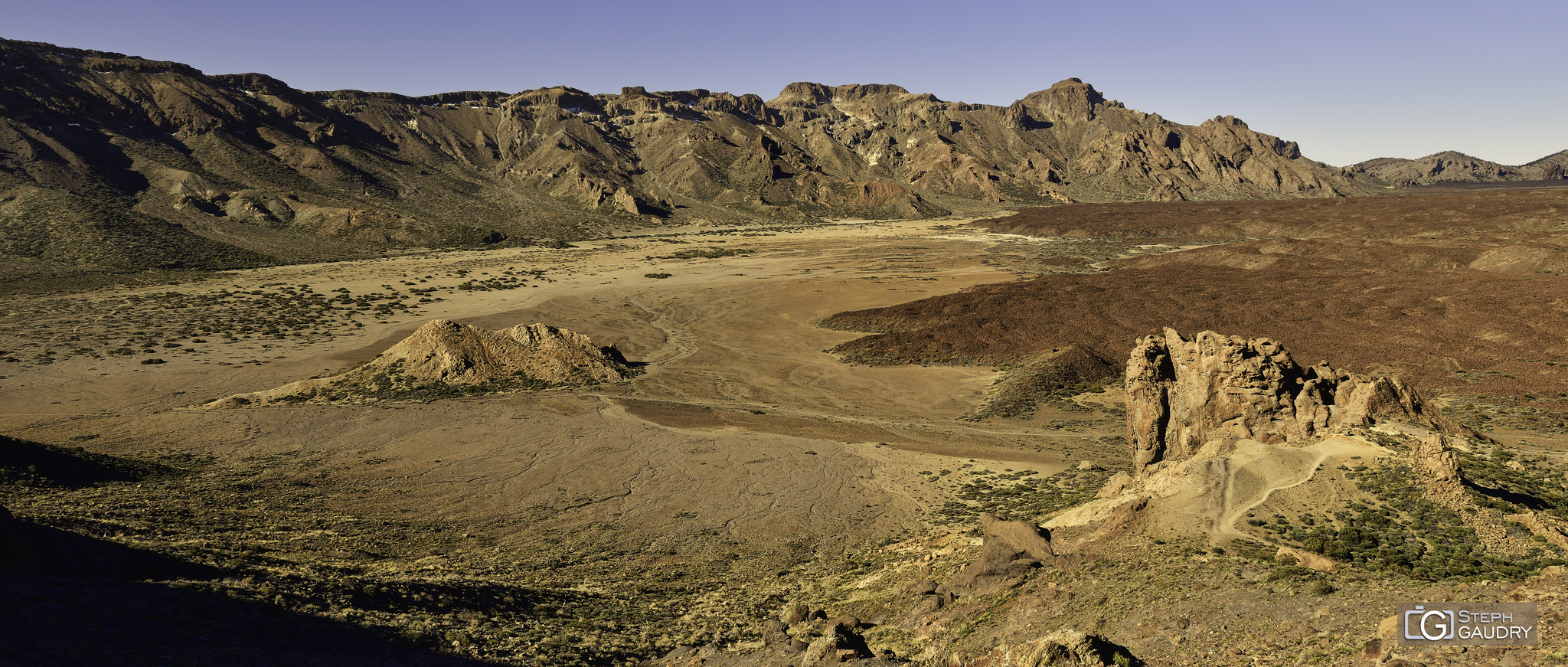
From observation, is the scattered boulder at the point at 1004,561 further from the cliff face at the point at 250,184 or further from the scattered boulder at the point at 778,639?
the cliff face at the point at 250,184

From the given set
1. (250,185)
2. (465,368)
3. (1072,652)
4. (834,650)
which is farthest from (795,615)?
(250,185)

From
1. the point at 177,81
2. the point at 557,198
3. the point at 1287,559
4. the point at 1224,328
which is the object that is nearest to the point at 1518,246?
the point at 1224,328

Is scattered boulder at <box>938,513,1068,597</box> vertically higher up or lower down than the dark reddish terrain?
lower down

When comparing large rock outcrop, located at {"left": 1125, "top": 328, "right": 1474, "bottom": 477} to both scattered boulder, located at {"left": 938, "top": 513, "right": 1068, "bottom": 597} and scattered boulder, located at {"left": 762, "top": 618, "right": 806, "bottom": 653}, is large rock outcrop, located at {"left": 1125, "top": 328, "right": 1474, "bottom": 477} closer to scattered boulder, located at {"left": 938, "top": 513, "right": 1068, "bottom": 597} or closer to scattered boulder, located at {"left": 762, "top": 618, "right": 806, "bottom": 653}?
scattered boulder, located at {"left": 938, "top": 513, "right": 1068, "bottom": 597}

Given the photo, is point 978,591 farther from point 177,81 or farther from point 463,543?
point 177,81

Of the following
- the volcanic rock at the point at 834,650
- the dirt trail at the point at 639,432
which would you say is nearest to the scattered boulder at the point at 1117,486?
the dirt trail at the point at 639,432

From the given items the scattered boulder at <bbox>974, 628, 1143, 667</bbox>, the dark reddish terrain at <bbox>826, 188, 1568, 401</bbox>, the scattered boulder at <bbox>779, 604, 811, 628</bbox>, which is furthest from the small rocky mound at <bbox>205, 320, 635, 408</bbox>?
the scattered boulder at <bbox>974, 628, 1143, 667</bbox>

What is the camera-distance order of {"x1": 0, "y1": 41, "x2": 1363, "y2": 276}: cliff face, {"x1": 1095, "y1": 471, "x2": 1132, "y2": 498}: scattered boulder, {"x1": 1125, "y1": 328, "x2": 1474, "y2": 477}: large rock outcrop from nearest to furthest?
{"x1": 1095, "y1": 471, "x2": 1132, "y2": 498}: scattered boulder
{"x1": 1125, "y1": 328, "x2": 1474, "y2": 477}: large rock outcrop
{"x1": 0, "y1": 41, "x2": 1363, "y2": 276}: cliff face
